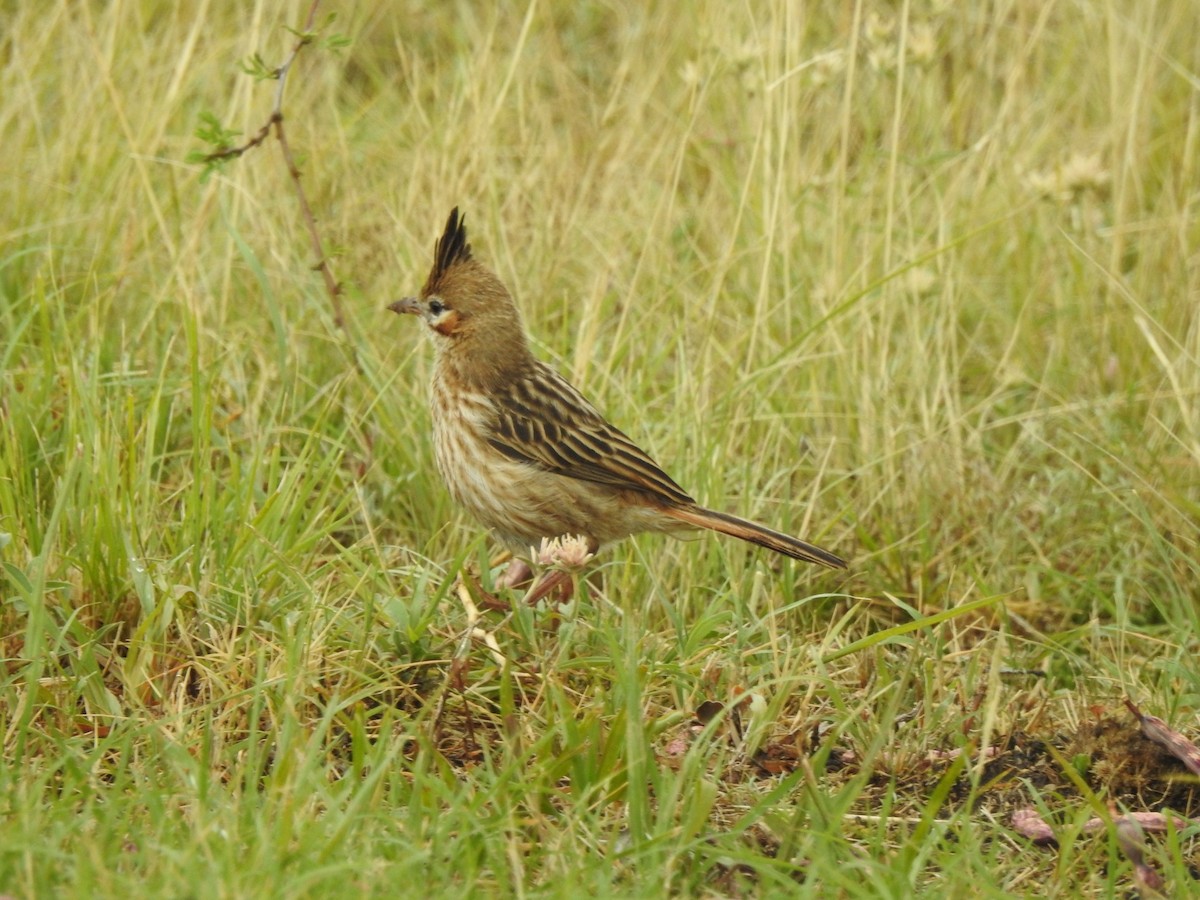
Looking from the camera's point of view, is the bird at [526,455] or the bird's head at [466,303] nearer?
the bird at [526,455]

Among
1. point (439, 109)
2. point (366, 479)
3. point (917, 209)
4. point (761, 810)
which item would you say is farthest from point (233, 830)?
point (917, 209)

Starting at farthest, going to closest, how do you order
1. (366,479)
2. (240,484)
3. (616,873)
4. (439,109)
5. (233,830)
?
(439,109) → (366,479) → (240,484) → (616,873) → (233,830)

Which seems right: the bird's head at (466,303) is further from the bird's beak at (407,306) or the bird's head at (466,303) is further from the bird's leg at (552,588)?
the bird's leg at (552,588)

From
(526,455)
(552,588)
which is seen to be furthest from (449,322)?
(552,588)

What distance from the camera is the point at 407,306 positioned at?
5102 millimetres

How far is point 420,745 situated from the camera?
3637 mm

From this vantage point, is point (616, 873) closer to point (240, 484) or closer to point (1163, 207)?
point (240, 484)

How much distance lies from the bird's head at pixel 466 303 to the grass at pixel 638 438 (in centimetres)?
31

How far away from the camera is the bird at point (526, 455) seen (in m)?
4.74

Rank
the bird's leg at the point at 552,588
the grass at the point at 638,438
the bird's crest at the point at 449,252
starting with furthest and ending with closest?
1. the bird's crest at the point at 449,252
2. the bird's leg at the point at 552,588
3. the grass at the point at 638,438

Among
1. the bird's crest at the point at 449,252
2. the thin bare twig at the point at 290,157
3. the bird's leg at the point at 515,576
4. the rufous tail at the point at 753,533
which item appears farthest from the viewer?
the thin bare twig at the point at 290,157

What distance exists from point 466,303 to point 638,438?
778 mm

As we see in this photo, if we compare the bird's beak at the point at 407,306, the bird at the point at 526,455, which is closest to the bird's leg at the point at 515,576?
the bird at the point at 526,455

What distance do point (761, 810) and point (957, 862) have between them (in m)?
0.41
